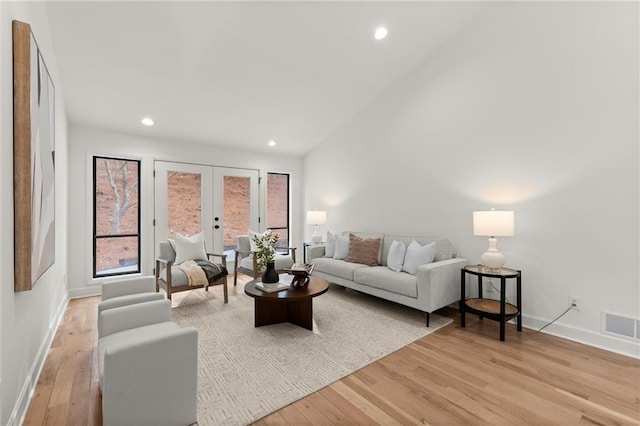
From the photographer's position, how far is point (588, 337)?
272 cm

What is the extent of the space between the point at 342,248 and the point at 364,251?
1.37 ft

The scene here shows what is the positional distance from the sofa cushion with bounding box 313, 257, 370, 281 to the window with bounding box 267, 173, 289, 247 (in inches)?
A: 72.7

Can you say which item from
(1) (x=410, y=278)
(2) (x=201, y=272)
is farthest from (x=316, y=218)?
(1) (x=410, y=278)

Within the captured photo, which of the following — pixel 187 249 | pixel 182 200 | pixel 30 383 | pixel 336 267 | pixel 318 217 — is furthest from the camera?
pixel 318 217

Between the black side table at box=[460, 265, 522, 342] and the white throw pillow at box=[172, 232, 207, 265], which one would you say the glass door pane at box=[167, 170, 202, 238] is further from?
the black side table at box=[460, 265, 522, 342]

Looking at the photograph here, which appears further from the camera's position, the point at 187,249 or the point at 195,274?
the point at 187,249


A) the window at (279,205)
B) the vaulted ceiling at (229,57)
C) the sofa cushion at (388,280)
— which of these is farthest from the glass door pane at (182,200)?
the sofa cushion at (388,280)

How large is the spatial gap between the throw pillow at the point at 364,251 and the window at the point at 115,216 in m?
3.32

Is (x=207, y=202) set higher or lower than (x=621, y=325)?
higher

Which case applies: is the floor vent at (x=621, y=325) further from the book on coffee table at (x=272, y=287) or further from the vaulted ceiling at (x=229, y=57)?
the vaulted ceiling at (x=229, y=57)

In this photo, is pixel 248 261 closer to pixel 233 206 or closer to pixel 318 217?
pixel 233 206

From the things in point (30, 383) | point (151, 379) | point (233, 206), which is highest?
point (233, 206)

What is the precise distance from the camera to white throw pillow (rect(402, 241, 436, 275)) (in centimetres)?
348

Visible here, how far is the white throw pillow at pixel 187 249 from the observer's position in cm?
400
